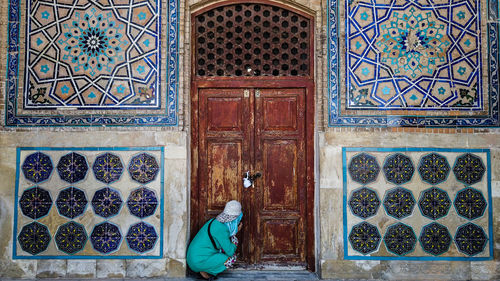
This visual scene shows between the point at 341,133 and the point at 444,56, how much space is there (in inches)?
58.2

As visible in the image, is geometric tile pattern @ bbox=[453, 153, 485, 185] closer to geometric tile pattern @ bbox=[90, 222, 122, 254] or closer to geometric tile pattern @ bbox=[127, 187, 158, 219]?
geometric tile pattern @ bbox=[127, 187, 158, 219]

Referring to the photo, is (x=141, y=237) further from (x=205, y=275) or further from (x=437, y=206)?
(x=437, y=206)

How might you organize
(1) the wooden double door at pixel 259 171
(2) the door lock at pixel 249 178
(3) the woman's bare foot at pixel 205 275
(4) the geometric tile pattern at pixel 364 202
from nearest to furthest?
(3) the woman's bare foot at pixel 205 275 → (4) the geometric tile pattern at pixel 364 202 → (2) the door lock at pixel 249 178 → (1) the wooden double door at pixel 259 171

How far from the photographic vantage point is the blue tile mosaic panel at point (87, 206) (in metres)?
4.57

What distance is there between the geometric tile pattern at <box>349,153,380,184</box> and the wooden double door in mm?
537

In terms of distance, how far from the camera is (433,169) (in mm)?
4605

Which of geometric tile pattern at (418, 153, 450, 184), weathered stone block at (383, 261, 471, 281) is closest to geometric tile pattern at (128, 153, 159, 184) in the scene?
weathered stone block at (383, 261, 471, 281)

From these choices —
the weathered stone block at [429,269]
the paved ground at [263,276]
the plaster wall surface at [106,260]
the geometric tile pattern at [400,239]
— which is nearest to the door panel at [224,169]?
the plaster wall surface at [106,260]

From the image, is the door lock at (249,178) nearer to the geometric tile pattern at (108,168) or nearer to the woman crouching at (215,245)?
the woman crouching at (215,245)

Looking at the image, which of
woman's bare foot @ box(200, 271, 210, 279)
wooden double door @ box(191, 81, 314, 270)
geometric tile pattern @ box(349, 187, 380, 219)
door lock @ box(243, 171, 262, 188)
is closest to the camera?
woman's bare foot @ box(200, 271, 210, 279)

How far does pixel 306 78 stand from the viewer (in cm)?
486

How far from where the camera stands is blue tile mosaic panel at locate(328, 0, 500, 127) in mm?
4672

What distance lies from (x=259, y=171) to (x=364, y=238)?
1390mm

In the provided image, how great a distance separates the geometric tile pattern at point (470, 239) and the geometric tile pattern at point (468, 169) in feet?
1.65
